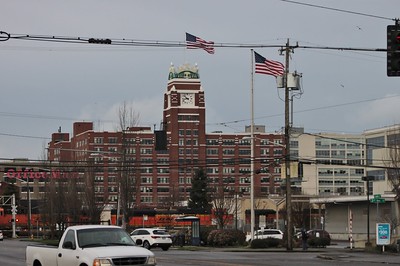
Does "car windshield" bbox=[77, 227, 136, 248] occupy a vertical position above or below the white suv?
above

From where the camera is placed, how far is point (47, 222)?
89125 millimetres

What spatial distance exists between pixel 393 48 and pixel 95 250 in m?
11.8

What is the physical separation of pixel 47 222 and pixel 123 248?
7278 cm

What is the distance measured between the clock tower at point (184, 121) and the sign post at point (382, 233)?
124250 millimetres

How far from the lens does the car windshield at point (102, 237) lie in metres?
19.1

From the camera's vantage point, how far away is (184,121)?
17912 cm

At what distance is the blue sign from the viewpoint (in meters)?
46.1

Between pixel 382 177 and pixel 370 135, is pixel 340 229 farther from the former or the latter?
pixel 370 135

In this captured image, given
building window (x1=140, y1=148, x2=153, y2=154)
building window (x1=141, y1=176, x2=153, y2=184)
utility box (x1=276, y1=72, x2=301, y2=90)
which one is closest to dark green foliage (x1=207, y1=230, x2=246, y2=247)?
utility box (x1=276, y1=72, x2=301, y2=90)

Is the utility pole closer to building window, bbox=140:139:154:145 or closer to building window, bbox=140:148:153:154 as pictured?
building window, bbox=140:139:154:145

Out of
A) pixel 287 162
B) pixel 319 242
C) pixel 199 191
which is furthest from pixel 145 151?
pixel 287 162

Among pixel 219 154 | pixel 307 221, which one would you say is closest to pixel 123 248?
pixel 307 221

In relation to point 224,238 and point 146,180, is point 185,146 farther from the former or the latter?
point 224,238

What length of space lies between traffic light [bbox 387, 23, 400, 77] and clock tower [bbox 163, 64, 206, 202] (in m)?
147
